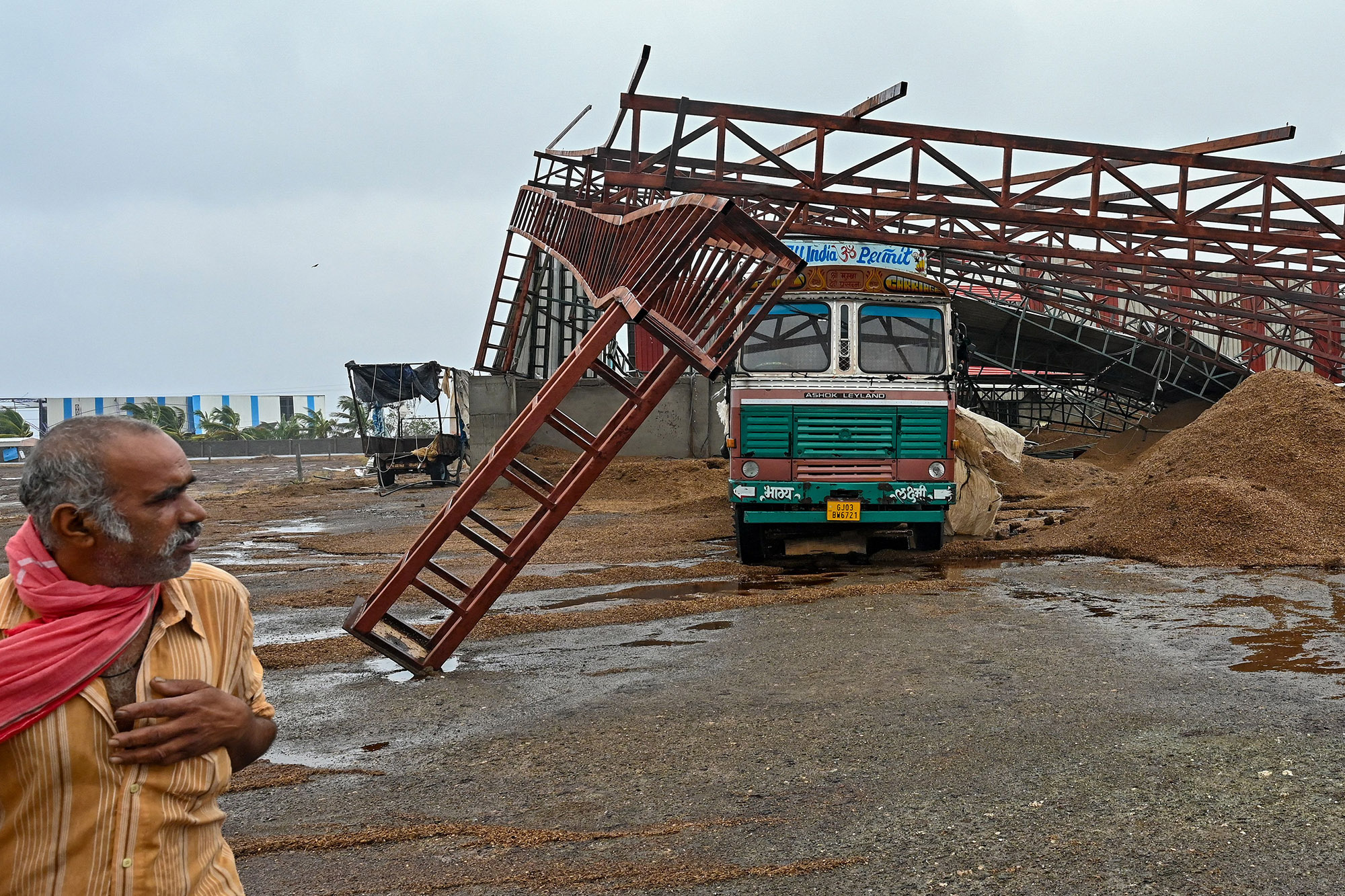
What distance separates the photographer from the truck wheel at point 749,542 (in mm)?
11516

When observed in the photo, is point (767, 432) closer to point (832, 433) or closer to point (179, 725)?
point (832, 433)

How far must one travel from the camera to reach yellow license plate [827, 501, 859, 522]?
427 inches

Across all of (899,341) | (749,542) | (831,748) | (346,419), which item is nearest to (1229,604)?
Answer: (899,341)

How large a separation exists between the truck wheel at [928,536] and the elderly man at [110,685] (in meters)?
10.2

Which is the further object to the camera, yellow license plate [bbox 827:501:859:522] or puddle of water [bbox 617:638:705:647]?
yellow license plate [bbox 827:501:859:522]

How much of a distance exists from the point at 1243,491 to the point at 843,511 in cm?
436

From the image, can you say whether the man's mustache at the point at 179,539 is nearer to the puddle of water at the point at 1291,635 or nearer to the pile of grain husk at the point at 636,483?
the puddle of water at the point at 1291,635

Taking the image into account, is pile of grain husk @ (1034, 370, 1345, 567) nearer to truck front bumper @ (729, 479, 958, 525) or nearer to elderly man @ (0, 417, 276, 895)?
truck front bumper @ (729, 479, 958, 525)

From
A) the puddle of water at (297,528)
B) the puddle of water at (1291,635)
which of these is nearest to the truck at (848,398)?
the puddle of water at (1291,635)

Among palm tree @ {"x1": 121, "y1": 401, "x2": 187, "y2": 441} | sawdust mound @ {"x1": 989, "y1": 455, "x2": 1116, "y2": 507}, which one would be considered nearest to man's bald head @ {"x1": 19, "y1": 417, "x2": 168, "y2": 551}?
sawdust mound @ {"x1": 989, "y1": 455, "x2": 1116, "y2": 507}

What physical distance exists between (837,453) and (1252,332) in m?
19.5

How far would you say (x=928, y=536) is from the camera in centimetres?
1192

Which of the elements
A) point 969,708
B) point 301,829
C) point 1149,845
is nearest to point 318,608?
point 301,829

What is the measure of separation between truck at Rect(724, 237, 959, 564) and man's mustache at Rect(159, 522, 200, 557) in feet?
29.5
